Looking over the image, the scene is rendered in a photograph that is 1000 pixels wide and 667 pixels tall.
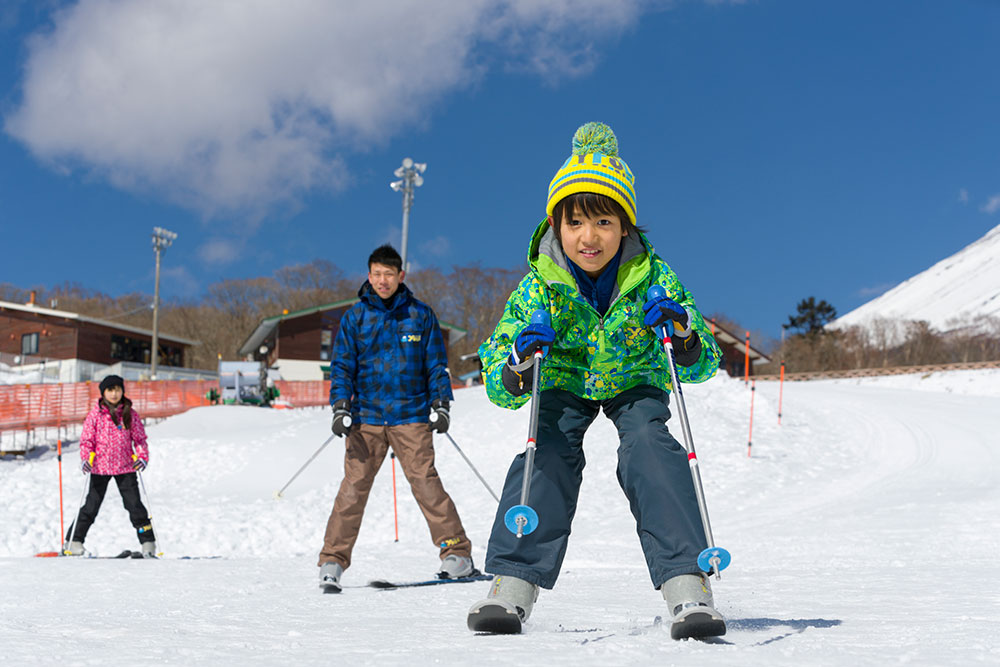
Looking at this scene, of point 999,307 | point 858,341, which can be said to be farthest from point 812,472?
point 999,307

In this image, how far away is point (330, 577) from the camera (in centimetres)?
406

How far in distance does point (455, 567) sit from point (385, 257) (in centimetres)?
188

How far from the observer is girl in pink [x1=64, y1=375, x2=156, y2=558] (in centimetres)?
619

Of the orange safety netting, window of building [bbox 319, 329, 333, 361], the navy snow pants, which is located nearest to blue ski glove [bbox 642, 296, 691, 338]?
the navy snow pants

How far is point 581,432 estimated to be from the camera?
105 inches

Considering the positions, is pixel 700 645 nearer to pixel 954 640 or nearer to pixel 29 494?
pixel 954 640

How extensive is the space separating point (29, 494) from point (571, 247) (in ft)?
32.4

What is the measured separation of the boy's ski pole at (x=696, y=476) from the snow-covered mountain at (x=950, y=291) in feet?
491

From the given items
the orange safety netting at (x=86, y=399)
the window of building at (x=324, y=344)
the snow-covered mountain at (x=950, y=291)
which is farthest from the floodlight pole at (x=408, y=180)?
the snow-covered mountain at (x=950, y=291)

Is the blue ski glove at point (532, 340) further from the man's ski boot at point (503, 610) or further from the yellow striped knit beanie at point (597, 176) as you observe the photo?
the man's ski boot at point (503, 610)

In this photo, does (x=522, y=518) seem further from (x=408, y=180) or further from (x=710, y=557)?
(x=408, y=180)

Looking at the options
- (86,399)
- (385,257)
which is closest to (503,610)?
(385,257)

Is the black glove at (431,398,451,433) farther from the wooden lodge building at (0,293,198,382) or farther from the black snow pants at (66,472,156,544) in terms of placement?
the wooden lodge building at (0,293,198,382)

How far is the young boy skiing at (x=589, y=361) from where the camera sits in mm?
2412
